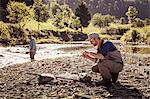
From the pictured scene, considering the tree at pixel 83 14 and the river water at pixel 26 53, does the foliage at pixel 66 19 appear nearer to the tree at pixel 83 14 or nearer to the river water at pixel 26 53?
the tree at pixel 83 14

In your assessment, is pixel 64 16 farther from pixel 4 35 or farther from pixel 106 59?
pixel 106 59

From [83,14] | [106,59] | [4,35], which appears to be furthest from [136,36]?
[106,59]

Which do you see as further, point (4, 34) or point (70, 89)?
point (4, 34)

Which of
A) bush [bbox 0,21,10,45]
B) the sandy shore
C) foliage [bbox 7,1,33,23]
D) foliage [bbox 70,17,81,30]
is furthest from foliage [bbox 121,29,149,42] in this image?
the sandy shore

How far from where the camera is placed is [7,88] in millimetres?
13086

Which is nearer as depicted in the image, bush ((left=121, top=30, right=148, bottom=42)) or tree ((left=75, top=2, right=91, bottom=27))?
bush ((left=121, top=30, right=148, bottom=42))

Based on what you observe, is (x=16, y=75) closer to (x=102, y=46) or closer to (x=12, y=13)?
(x=102, y=46)

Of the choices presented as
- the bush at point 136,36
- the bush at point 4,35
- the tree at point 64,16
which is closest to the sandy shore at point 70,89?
the bush at point 4,35

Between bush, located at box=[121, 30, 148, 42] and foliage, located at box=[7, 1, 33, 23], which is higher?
foliage, located at box=[7, 1, 33, 23]

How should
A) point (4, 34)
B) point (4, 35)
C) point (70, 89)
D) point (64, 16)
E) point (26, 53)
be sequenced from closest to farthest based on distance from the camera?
point (70, 89) → point (26, 53) → point (4, 35) → point (4, 34) → point (64, 16)

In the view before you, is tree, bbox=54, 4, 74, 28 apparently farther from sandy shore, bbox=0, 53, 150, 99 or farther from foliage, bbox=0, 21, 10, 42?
sandy shore, bbox=0, 53, 150, 99

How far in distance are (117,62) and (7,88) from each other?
4.11 meters

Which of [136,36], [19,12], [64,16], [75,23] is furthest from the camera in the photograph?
[64,16]

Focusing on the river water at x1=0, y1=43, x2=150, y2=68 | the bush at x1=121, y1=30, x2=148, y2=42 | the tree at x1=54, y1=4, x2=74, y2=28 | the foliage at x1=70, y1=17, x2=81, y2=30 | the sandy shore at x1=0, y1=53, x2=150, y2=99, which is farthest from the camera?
the foliage at x1=70, y1=17, x2=81, y2=30
